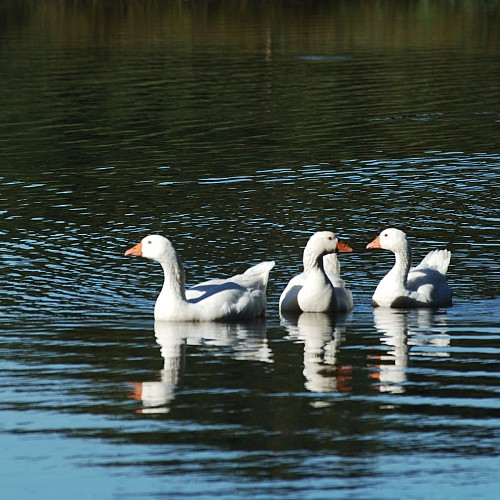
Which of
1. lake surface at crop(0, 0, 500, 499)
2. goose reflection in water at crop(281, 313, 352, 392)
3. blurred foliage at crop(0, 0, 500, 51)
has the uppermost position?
blurred foliage at crop(0, 0, 500, 51)

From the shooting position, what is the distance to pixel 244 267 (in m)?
18.5

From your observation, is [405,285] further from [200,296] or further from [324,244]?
[200,296]

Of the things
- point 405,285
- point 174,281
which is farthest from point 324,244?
point 174,281

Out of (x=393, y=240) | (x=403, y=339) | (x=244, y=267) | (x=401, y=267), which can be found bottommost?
(x=403, y=339)

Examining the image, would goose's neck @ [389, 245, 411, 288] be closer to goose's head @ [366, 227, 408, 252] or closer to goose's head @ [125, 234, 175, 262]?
goose's head @ [366, 227, 408, 252]

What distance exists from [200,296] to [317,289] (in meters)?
1.46

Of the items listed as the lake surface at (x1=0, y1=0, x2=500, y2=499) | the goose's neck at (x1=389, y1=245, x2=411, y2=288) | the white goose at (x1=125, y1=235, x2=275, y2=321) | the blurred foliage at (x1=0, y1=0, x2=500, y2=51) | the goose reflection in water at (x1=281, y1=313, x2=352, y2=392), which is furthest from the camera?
the blurred foliage at (x1=0, y1=0, x2=500, y2=51)

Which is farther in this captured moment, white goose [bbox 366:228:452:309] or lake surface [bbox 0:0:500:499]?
white goose [bbox 366:228:452:309]

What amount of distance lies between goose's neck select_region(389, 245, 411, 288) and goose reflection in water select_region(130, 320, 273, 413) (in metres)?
1.85

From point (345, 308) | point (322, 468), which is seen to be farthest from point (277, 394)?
point (345, 308)

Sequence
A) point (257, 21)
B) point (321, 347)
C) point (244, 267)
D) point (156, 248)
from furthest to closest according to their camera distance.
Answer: point (257, 21), point (244, 267), point (156, 248), point (321, 347)

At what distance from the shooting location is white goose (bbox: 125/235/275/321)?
614 inches

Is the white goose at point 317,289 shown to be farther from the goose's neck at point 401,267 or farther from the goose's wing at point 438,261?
the goose's wing at point 438,261

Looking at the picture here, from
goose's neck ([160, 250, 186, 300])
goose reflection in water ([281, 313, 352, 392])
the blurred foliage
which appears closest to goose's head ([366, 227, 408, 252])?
goose reflection in water ([281, 313, 352, 392])
